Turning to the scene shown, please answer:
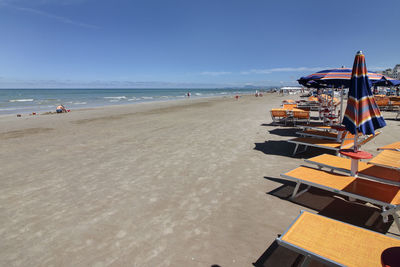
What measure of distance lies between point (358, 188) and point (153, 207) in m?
3.02

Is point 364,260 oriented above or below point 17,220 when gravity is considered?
above

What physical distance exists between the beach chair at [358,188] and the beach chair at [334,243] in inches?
33.3

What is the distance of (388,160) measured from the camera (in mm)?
4039

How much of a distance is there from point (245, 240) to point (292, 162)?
3291 mm

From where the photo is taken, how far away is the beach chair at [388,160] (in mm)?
3760

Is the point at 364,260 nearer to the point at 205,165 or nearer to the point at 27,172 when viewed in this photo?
the point at 205,165

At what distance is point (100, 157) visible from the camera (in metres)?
6.54

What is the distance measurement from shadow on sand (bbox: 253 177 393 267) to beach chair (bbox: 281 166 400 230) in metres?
0.14

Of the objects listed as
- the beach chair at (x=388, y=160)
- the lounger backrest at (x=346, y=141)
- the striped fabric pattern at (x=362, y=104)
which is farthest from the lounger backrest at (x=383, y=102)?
the striped fabric pattern at (x=362, y=104)

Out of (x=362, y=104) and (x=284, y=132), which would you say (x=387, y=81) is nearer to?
(x=284, y=132)

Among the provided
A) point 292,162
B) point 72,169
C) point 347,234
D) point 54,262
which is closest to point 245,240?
point 347,234

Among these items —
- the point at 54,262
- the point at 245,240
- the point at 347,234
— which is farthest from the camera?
the point at 245,240

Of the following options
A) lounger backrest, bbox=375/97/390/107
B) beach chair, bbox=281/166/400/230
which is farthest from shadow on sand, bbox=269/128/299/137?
lounger backrest, bbox=375/97/390/107

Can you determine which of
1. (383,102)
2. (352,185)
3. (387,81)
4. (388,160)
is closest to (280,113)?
(387,81)
